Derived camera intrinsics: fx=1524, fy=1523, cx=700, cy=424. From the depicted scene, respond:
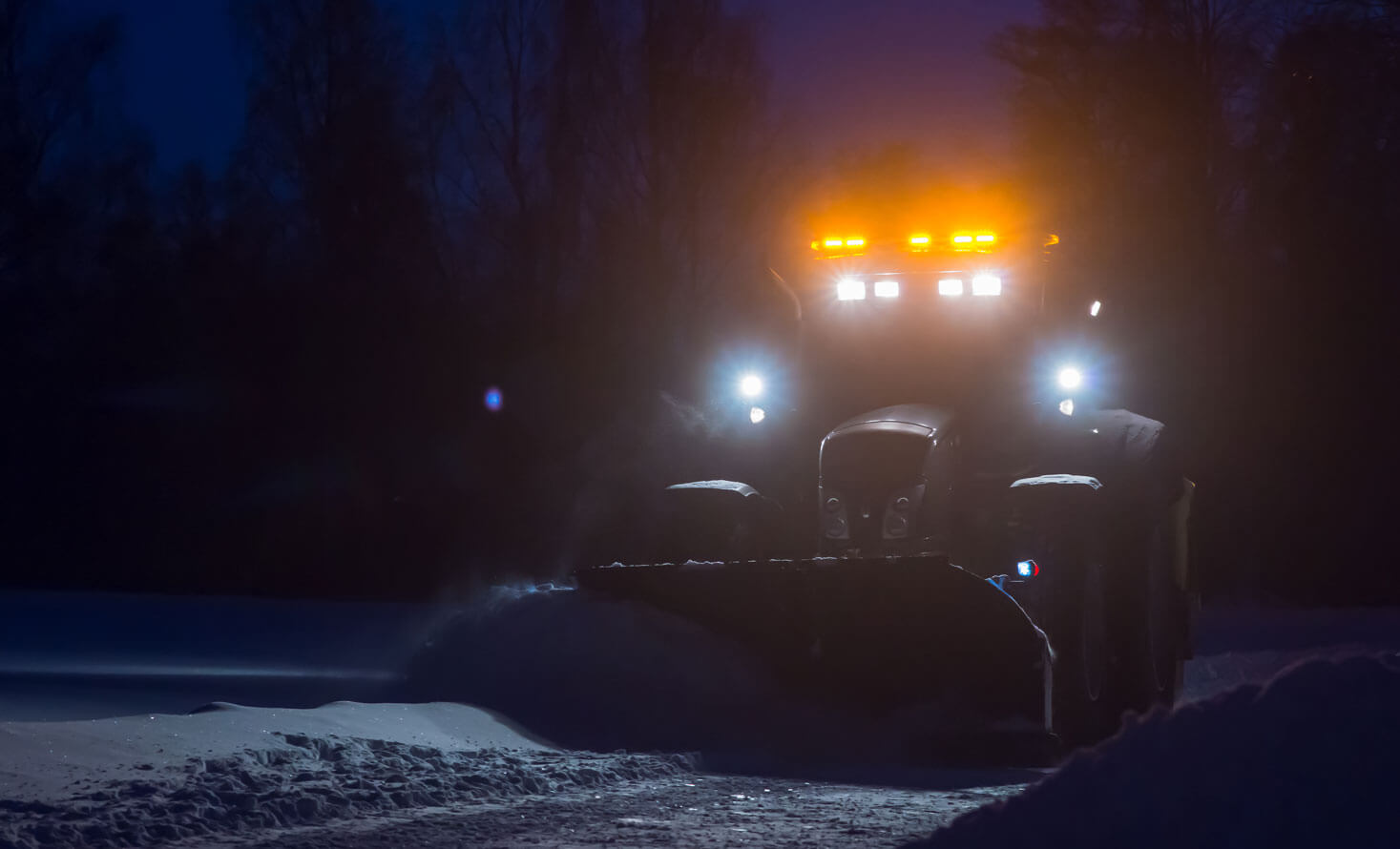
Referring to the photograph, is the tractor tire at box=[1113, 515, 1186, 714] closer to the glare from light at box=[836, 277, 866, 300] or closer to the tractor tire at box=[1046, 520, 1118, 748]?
the tractor tire at box=[1046, 520, 1118, 748]

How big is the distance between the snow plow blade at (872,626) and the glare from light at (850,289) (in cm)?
265

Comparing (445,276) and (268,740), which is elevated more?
(445,276)

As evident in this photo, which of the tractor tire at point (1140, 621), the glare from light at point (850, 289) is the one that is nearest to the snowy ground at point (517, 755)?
the tractor tire at point (1140, 621)

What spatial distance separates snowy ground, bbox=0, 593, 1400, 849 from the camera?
4770 millimetres

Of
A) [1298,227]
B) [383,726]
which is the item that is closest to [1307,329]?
[1298,227]

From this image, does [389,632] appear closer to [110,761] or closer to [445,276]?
[110,761]

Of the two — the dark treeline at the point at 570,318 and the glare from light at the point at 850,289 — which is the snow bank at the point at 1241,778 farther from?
the dark treeline at the point at 570,318

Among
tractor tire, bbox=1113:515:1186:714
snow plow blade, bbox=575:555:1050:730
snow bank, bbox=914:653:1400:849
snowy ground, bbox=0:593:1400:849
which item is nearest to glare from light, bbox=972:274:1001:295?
tractor tire, bbox=1113:515:1186:714

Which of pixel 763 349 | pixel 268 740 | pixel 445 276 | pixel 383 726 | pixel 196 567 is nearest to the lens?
pixel 268 740

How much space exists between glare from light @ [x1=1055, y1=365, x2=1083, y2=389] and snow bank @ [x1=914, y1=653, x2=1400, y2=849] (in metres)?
4.96

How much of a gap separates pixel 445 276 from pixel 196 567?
675 centimetres

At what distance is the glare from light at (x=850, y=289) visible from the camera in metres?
10.3

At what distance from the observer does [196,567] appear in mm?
20953

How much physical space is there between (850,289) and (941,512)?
6.83ft
